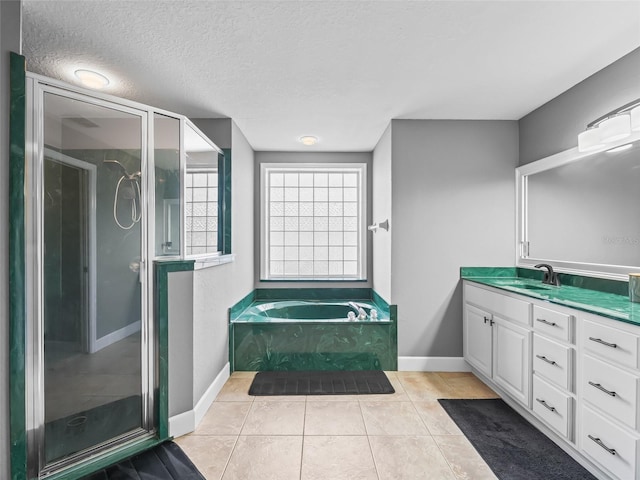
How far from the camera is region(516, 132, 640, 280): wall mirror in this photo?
2.15 m

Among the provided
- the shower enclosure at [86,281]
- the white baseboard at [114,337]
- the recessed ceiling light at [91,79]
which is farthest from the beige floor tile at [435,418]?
the recessed ceiling light at [91,79]

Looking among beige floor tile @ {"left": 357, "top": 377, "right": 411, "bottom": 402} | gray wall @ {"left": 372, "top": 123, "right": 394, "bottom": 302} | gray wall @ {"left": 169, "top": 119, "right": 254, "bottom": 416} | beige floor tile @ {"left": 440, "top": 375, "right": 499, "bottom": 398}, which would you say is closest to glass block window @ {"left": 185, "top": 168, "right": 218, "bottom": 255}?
gray wall @ {"left": 169, "top": 119, "right": 254, "bottom": 416}

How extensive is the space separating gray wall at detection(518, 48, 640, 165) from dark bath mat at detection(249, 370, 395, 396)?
2459mm

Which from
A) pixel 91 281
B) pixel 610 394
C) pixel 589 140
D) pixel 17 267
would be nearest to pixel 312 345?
pixel 91 281

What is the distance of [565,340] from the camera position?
190 cm

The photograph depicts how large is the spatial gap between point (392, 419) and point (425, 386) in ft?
2.19

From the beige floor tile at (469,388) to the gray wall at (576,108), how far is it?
2067mm

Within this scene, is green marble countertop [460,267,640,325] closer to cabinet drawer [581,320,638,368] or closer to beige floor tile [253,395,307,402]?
cabinet drawer [581,320,638,368]

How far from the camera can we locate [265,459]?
1.95 metres

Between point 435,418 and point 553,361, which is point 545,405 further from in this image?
point 435,418

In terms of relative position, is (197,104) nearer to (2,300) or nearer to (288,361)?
(2,300)

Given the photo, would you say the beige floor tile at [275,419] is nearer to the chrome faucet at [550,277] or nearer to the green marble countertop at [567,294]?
the green marble countertop at [567,294]

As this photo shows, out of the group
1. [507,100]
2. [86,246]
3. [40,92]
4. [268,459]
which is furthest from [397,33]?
[268,459]

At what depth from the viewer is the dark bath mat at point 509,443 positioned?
6.03 feet
